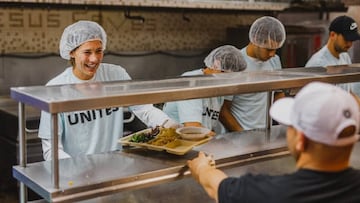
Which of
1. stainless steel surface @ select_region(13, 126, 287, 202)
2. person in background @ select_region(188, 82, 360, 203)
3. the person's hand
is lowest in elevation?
stainless steel surface @ select_region(13, 126, 287, 202)

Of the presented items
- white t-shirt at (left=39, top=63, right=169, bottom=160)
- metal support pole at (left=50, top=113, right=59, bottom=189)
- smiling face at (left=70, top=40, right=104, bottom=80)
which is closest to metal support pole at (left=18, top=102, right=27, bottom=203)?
metal support pole at (left=50, top=113, right=59, bottom=189)

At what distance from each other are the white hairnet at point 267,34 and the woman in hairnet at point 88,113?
4.16 ft

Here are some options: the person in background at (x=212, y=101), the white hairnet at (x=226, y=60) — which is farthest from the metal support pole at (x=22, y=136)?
the white hairnet at (x=226, y=60)

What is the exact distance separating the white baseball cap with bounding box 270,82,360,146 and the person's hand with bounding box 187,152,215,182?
0.52 m

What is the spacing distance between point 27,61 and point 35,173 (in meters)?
2.66

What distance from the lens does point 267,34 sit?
349cm

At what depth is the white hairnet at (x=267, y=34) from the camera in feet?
11.4

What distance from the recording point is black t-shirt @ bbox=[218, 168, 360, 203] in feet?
4.39

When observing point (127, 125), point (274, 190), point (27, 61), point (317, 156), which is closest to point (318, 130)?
point (317, 156)

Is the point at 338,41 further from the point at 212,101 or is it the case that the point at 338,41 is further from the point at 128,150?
the point at 128,150

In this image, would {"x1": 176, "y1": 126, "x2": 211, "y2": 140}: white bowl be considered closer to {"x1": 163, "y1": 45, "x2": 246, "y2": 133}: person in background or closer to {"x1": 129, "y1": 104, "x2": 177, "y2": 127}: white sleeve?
{"x1": 129, "y1": 104, "x2": 177, "y2": 127}: white sleeve

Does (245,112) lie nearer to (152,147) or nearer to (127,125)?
(127,125)

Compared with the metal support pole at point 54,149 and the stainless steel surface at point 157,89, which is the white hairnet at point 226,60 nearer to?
the stainless steel surface at point 157,89

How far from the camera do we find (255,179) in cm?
143
